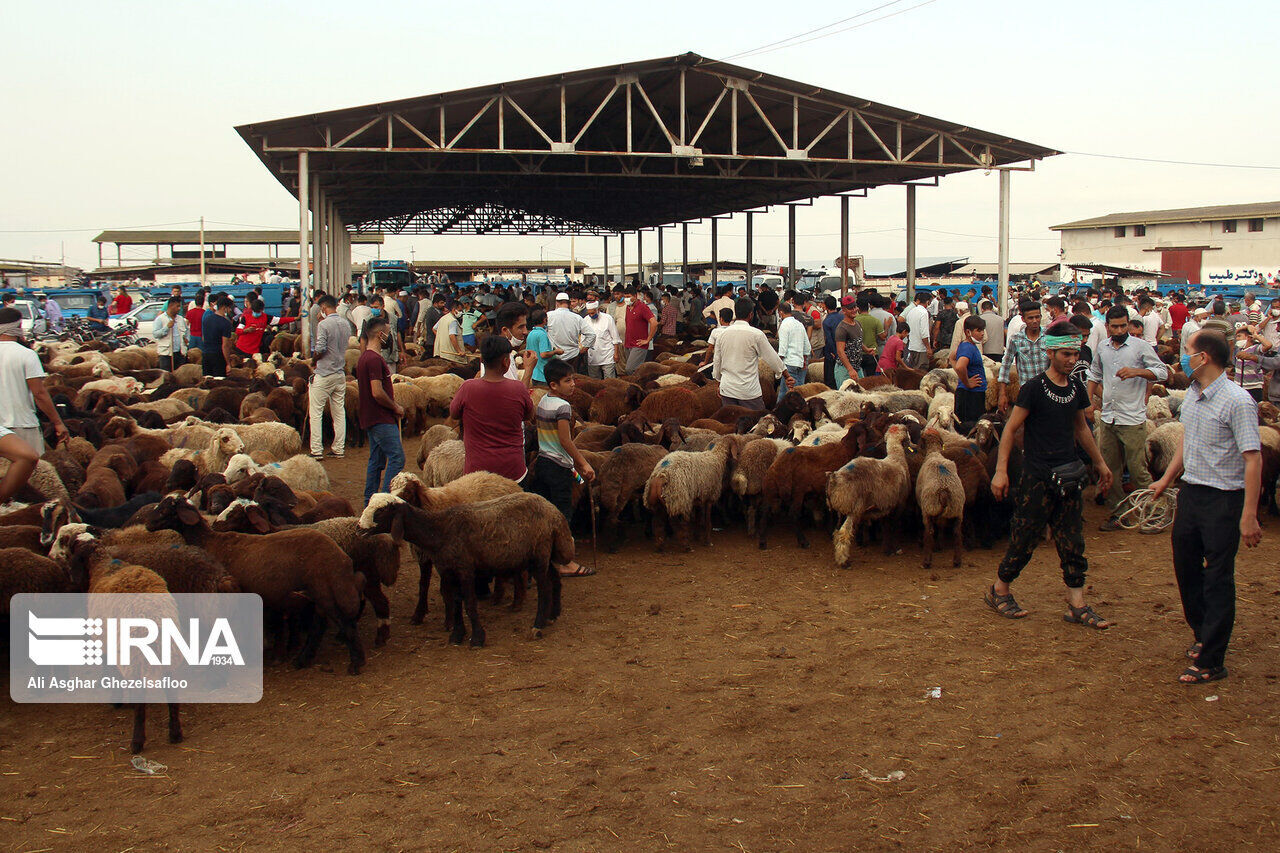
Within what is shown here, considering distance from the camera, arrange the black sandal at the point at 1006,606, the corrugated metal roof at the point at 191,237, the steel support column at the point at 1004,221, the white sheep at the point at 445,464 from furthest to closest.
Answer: the corrugated metal roof at the point at 191,237, the steel support column at the point at 1004,221, the white sheep at the point at 445,464, the black sandal at the point at 1006,606

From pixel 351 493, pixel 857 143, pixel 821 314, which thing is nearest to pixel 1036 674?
pixel 351 493

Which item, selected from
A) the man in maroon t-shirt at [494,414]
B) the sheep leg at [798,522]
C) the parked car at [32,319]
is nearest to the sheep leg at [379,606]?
the man in maroon t-shirt at [494,414]

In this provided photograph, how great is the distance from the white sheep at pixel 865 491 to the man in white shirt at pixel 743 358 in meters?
2.10

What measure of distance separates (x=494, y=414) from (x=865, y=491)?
3.10m

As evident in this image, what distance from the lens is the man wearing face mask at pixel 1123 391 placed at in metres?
8.36

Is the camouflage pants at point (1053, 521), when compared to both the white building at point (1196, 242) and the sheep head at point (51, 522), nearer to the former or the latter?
the sheep head at point (51, 522)

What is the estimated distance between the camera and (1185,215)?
56312mm

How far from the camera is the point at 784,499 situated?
8.66 metres

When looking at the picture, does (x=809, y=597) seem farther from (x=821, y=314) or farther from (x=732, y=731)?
(x=821, y=314)

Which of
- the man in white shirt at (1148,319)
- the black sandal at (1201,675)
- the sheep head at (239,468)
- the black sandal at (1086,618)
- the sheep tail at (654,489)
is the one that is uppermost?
the man in white shirt at (1148,319)

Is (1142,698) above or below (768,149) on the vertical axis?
below

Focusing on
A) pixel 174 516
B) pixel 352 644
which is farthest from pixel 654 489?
pixel 174 516

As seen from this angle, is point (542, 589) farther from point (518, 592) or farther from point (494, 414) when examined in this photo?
point (494, 414)

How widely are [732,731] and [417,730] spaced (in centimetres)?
166
